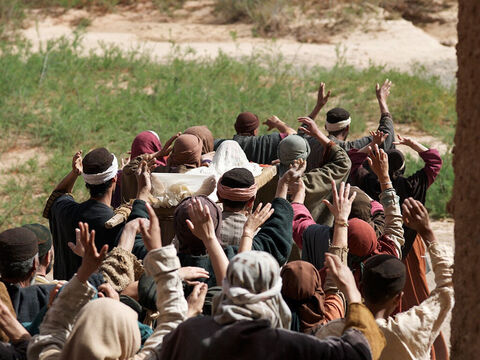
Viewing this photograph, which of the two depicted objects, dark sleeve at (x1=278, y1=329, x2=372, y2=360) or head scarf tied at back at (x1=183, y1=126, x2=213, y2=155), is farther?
head scarf tied at back at (x1=183, y1=126, x2=213, y2=155)

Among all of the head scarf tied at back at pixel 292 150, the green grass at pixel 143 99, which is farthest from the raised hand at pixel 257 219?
the green grass at pixel 143 99

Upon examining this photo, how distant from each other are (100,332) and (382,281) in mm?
1203

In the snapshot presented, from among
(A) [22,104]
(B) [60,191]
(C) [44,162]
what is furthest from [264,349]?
(A) [22,104]

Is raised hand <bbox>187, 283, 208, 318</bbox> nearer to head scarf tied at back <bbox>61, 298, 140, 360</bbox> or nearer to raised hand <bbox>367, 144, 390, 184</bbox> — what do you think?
head scarf tied at back <bbox>61, 298, 140, 360</bbox>

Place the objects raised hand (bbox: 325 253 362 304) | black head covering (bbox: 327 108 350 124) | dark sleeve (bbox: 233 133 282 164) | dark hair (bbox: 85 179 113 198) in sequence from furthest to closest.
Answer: dark sleeve (bbox: 233 133 282 164) → black head covering (bbox: 327 108 350 124) → dark hair (bbox: 85 179 113 198) → raised hand (bbox: 325 253 362 304)

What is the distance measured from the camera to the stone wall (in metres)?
2.74

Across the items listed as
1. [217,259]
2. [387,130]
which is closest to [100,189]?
[217,259]

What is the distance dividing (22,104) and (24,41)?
10.2 ft

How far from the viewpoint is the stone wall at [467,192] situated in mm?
2744

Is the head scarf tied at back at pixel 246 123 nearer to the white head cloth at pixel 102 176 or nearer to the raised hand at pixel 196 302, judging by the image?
the white head cloth at pixel 102 176

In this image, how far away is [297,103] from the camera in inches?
469

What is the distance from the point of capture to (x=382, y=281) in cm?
333

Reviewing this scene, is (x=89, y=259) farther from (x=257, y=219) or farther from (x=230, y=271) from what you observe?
(x=257, y=219)

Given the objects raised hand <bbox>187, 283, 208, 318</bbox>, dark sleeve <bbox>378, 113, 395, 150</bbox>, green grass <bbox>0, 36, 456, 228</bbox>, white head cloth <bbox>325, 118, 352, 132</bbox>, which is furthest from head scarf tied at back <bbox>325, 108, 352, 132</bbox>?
green grass <bbox>0, 36, 456, 228</bbox>
